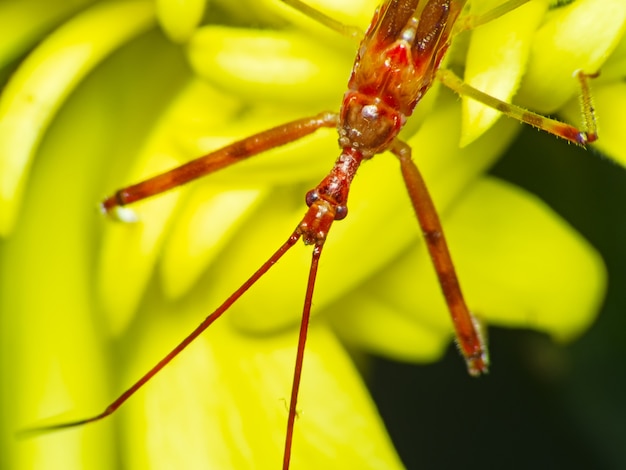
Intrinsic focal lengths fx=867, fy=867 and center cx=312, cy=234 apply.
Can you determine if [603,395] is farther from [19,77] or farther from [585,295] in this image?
[19,77]

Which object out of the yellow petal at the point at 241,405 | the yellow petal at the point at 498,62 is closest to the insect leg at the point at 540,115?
the yellow petal at the point at 498,62

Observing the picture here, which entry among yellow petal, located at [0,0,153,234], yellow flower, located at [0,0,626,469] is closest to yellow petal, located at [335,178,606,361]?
yellow flower, located at [0,0,626,469]

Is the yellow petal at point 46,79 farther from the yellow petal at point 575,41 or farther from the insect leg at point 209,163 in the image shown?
the yellow petal at point 575,41

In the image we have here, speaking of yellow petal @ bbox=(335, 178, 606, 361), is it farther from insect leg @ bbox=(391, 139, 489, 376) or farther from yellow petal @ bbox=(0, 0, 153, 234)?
yellow petal @ bbox=(0, 0, 153, 234)

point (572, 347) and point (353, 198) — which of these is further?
point (572, 347)

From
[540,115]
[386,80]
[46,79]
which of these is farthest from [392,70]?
[46,79]

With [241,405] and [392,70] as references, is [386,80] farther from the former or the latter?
[241,405]

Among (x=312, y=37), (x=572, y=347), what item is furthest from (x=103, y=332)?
(x=572, y=347)
